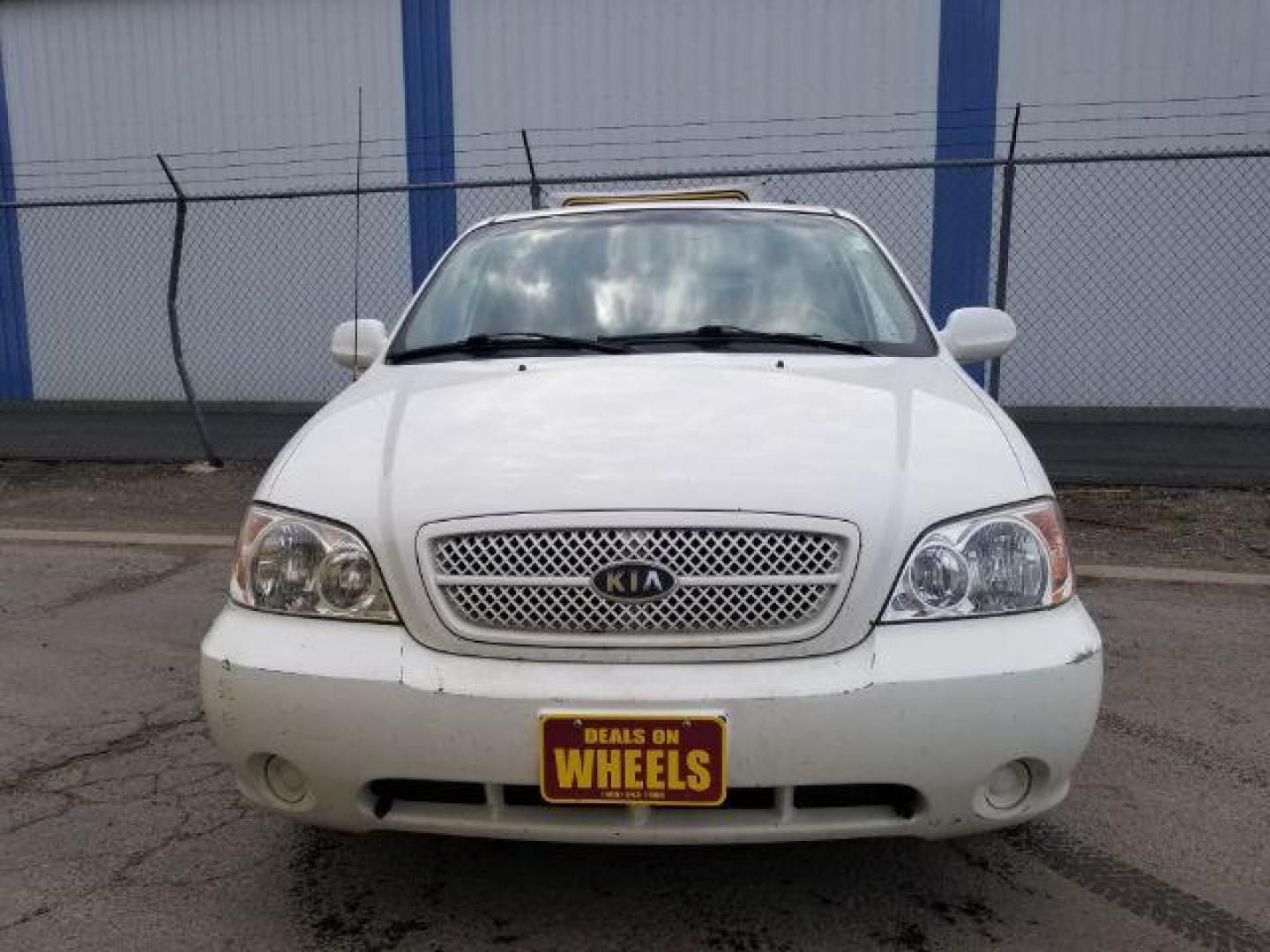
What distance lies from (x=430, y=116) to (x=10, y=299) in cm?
623

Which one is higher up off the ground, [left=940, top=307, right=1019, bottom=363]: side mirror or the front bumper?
[left=940, top=307, right=1019, bottom=363]: side mirror

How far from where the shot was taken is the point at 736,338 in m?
2.98

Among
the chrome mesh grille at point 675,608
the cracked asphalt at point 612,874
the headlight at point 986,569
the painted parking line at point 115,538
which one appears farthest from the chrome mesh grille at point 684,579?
the painted parking line at point 115,538

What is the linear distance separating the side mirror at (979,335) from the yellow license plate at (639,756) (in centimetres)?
192

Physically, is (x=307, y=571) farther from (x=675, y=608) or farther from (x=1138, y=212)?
(x=1138, y=212)

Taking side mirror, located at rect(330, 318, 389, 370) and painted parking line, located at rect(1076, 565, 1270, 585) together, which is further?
painted parking line, located at rect(1076, 565, 1270, 585)

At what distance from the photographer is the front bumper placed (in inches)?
74.7

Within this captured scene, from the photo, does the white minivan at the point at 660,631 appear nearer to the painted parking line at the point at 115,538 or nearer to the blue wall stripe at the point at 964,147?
the painted parking line at the point at 115,538

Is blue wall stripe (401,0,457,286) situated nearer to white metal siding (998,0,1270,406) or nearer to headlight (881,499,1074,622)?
white metal siding (998,0,1270,406)

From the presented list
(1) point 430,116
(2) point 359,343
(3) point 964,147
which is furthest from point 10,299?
(2) point 359,343

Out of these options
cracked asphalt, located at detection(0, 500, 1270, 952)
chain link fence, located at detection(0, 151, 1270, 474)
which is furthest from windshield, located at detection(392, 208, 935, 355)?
chain link fence, located at detection(0, 151, 1270, 474)

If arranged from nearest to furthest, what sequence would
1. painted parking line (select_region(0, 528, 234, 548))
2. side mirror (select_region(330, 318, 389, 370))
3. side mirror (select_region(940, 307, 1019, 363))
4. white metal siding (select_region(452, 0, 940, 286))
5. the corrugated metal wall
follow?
side mirror (select_region(940, 307, 1019, 363)), side mirror (select_region(330, 318, 389, 370)), painted parking line (select_region(0, 528, 234, 548)), the corrugated metal wall, white metal siding (select_region(452, 0, 940, 286))

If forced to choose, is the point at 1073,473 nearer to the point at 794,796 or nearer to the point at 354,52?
the point at 794,796

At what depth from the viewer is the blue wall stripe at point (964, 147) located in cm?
1112
